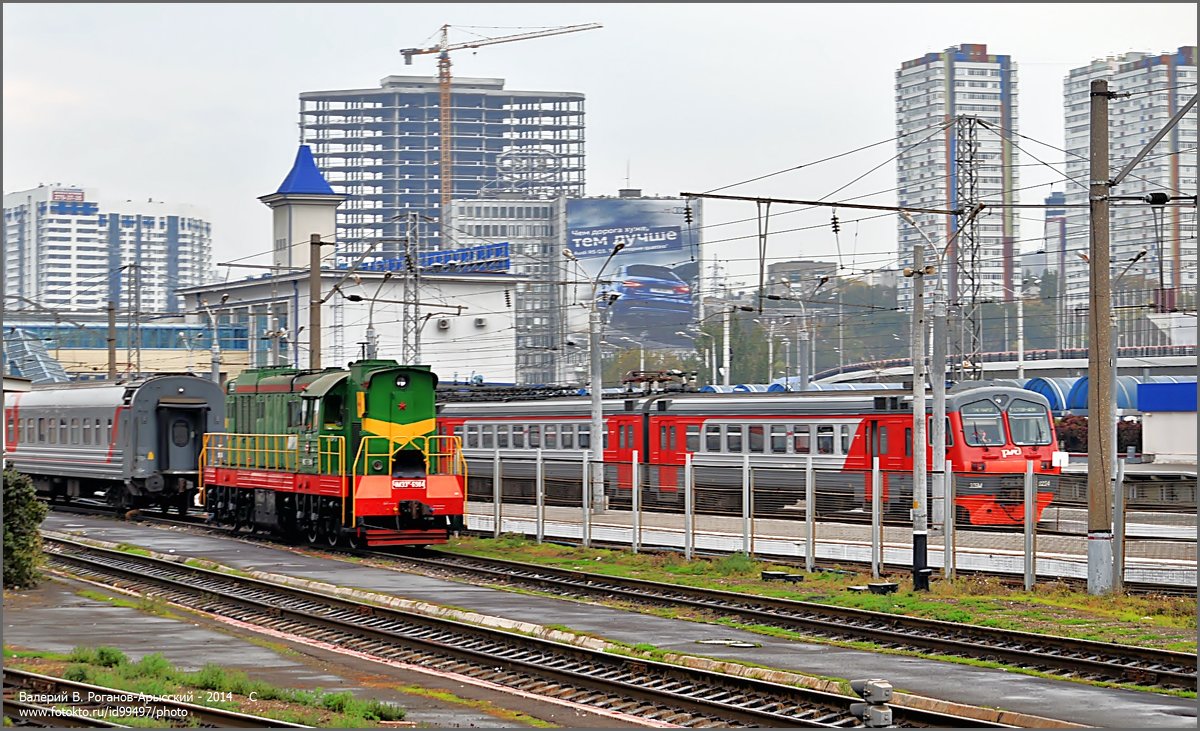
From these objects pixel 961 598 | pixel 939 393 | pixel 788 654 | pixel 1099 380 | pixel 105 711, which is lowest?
pixel 961 598

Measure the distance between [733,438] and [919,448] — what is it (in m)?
13.6

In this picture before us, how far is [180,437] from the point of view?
136 feet

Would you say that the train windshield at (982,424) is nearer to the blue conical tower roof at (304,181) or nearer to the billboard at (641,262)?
the blue conical tower roof at (304,181)

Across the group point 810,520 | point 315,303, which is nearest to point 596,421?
point 315,303

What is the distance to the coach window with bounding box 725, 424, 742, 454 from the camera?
3981cm

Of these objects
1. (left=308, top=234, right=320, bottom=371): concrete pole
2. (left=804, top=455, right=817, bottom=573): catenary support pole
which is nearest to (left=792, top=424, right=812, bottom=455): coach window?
(left=804, top=455, right=817, bottom=573): catenary support pole

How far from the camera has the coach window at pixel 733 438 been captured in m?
39.8

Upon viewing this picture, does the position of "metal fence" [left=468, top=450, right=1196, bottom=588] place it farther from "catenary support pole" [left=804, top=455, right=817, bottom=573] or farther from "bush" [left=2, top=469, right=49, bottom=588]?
"bush" [left=2, top=469, right=49, bottom=588]

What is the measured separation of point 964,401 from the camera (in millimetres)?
35094

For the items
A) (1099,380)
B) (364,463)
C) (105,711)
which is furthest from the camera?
(364,463)

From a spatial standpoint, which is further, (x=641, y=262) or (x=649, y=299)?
(x=641, y=262)

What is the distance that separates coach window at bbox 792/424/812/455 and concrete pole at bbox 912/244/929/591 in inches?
398

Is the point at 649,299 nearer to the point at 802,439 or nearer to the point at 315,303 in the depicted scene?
the point at 315,303

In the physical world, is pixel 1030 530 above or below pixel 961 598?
above
